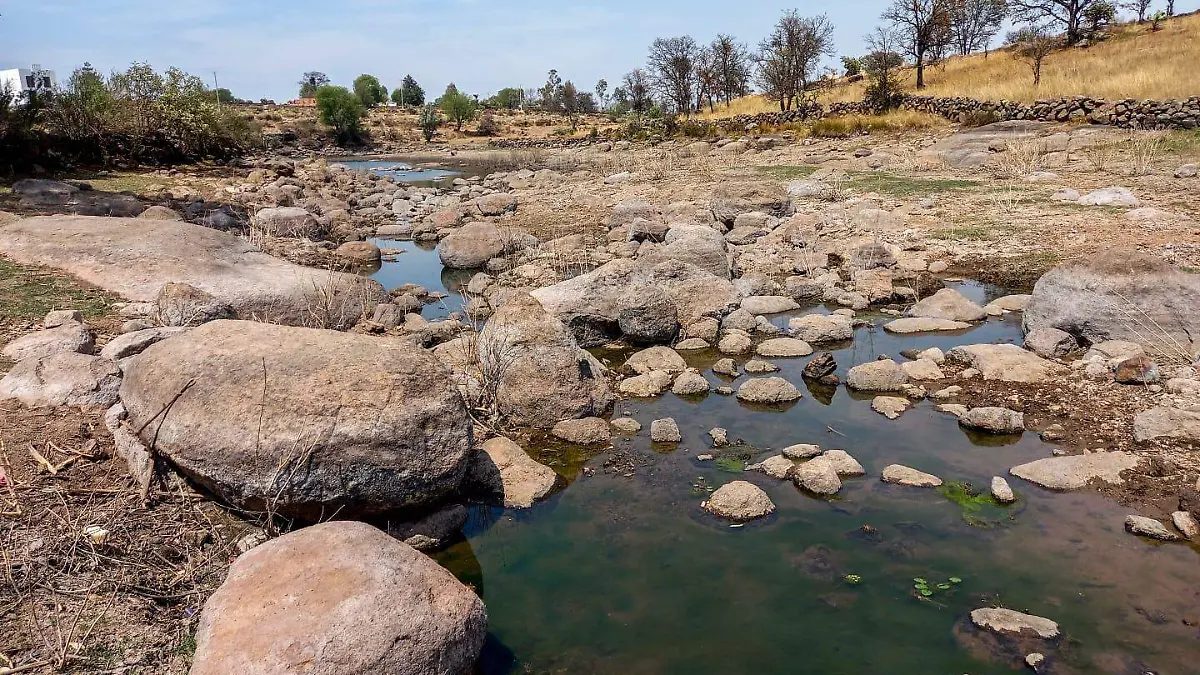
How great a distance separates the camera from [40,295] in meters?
8.34

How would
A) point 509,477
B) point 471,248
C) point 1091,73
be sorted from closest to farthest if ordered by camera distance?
point 509,477 → point 471,248 → point 1091,73

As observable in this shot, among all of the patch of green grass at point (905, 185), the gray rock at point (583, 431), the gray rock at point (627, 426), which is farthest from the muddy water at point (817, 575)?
the patch of green grass at point (905, 185)

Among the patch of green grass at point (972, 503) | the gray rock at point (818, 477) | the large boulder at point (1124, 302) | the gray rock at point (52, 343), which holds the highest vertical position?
the gray rock at point (52, 343)

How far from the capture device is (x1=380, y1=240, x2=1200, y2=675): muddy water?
4.10 m

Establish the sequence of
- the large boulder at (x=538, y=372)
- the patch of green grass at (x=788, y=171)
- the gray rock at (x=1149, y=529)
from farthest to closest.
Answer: the patch of green grass at (x=788, y=171) < the large boulder at (x=538, y=372) < the gray rock at (x=1149, y=529)

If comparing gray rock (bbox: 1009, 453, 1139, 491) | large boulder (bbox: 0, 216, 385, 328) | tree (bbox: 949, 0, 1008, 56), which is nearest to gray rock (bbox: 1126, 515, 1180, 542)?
gray rock (bbox: 1009, 453, 1139, 491)

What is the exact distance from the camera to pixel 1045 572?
465 centimetres

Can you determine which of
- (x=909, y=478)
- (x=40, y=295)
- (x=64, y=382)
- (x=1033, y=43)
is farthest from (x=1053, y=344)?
(x=1033, y=43)

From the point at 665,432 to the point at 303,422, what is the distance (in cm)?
324

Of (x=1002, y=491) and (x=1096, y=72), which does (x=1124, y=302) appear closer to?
(x=1002, y=491)

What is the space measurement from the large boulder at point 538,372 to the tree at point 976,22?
4195cm

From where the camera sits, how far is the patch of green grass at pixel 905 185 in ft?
52.9

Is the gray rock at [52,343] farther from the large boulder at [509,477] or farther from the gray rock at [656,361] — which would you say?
the gray rock at [656,361]

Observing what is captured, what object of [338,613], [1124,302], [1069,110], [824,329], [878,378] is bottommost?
[878,378]
